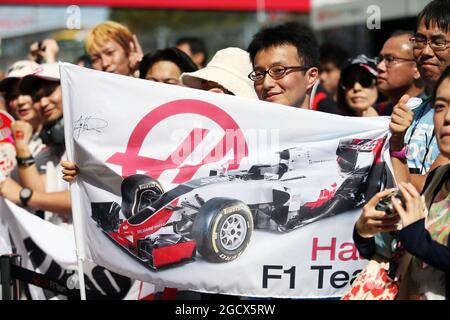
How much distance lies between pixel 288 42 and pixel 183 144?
80 cm

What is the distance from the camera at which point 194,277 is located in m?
3.68

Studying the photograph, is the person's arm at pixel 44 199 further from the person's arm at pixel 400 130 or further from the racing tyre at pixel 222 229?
the person's arm at pixel 400 130

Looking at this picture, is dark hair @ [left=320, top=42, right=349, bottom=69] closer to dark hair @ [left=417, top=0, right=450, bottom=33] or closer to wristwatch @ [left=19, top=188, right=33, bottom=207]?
dark hair @ [left=417, top=0, right=450, bottom=33]

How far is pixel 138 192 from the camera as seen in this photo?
379 centimetres

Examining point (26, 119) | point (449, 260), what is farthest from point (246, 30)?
point (449, 260)

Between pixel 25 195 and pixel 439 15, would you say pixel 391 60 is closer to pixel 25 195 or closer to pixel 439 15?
pixel 439 15

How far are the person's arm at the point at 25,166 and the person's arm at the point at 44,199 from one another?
102 millimetres

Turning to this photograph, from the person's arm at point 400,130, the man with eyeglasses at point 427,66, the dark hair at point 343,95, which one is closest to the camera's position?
the person's arm at point 400,130

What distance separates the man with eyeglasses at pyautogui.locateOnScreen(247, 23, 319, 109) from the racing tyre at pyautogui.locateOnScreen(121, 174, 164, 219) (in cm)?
75

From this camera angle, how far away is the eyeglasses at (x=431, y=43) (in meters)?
3.99

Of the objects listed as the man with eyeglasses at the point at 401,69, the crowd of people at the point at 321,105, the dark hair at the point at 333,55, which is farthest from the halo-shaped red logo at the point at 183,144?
the dark hair at the point at 333,55

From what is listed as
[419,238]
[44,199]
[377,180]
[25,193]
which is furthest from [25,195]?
[419,238]

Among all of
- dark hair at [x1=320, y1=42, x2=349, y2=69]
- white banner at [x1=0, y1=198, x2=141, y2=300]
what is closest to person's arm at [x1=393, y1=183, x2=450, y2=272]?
white banner at [x1=0, y1=198, x2=141, y2=300]
